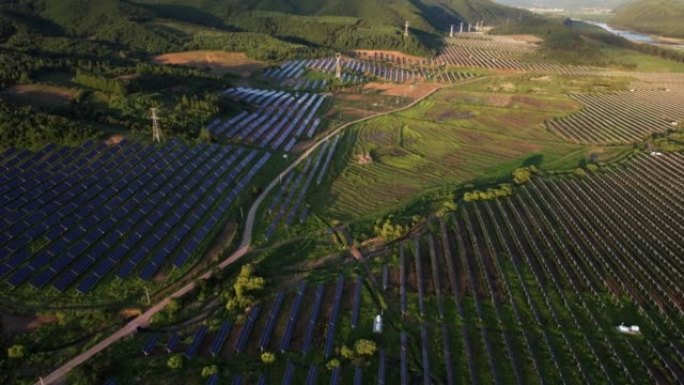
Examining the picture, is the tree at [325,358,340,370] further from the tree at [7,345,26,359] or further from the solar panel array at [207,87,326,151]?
the solar panel array at [207,87,326,151]

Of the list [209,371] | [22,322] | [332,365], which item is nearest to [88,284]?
[22,322]

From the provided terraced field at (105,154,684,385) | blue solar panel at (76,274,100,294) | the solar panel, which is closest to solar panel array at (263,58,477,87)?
terraced field at (105,154,684,385)

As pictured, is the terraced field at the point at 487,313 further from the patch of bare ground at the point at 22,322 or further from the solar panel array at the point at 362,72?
the solar panel array at the point at 362,72

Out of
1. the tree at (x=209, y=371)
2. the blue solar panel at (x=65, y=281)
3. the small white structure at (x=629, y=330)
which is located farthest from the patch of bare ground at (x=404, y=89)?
the tree at (x=209, y=371)

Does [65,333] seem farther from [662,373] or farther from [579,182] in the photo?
[579,182]

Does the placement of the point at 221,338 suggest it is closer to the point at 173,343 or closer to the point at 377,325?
the point at 173,343

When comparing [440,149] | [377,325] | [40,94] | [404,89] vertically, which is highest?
[40,94]
